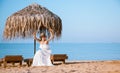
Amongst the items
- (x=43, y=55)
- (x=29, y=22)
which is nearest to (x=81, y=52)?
(x=29, y=22)

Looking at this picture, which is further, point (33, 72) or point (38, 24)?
point (38, 24)

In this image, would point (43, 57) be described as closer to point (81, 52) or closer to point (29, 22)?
point (29, 22)

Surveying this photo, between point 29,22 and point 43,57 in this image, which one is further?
point 29,22

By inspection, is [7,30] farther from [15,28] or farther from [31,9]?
[31,9]

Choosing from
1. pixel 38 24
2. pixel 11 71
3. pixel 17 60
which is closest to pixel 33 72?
pixel 11 71

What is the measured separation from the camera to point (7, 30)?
12867mm

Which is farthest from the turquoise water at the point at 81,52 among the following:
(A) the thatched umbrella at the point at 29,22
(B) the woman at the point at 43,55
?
(B) the woman at the point at 43,55

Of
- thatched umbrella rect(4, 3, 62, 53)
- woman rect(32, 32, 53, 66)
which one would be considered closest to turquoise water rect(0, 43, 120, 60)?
thatched umbrella rect(4, 3, 62, 53)

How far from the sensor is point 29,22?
12.7 meters

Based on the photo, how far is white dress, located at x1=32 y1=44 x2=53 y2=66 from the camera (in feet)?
40.2

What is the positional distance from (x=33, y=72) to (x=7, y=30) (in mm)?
3180

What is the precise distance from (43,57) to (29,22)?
1.28 metres

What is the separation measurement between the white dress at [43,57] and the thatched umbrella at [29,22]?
765 millimetres

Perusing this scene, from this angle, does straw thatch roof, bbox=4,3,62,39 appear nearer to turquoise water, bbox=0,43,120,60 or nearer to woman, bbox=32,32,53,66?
woman, bbox=32,32,53,66
